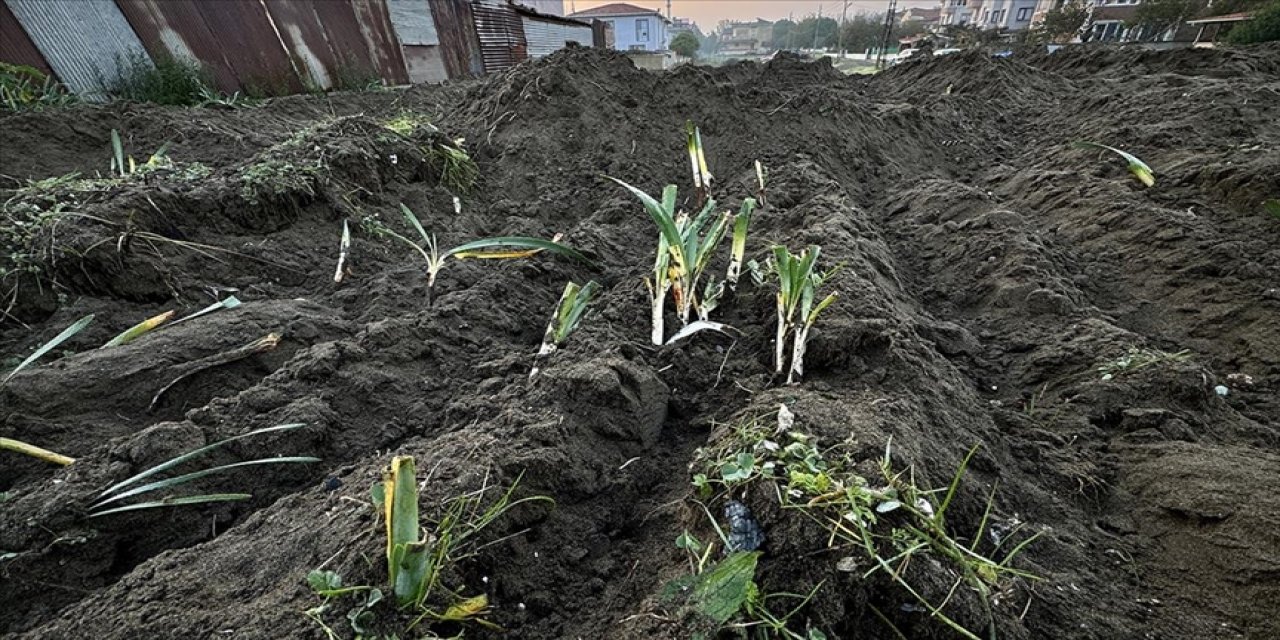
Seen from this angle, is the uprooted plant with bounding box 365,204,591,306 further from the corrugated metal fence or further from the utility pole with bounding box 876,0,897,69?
the utility pole with bounding box 876,0,897,69

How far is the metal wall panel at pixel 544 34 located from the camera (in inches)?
555

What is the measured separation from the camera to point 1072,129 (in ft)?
16.1

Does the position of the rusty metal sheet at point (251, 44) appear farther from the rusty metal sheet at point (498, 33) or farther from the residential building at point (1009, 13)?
the residential building at point (1009, 13)

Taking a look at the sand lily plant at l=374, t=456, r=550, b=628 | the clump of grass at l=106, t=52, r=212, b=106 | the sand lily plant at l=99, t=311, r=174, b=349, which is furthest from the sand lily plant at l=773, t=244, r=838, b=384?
A: the clump of grass at l=106, t=52, r=212, b=106

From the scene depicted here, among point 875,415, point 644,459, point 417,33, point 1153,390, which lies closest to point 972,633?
point 875,415

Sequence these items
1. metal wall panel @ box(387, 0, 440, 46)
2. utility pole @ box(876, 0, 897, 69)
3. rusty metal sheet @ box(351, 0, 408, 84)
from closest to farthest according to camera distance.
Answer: rusty metal sheet @ box(351, 0, 408, 84)
metal wall panel @ box(387, 0, 440, 46)
utility pole @ box(876, 0, 897, 69)

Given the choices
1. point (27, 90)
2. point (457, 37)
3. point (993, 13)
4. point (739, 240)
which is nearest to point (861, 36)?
point (993, 13)

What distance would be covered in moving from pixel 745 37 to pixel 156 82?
359 ft

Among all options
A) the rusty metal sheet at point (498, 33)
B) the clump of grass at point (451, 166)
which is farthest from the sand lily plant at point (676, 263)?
the rusty metal sheet at point (498, 33)

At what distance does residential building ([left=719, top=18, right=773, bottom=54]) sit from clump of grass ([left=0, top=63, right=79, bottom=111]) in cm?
8573

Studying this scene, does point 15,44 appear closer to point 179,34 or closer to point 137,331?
point 179,34

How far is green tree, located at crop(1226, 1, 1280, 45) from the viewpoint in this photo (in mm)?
12492

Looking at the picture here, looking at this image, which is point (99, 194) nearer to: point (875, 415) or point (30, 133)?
point (30, 133)

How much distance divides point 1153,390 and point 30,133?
257 inches
